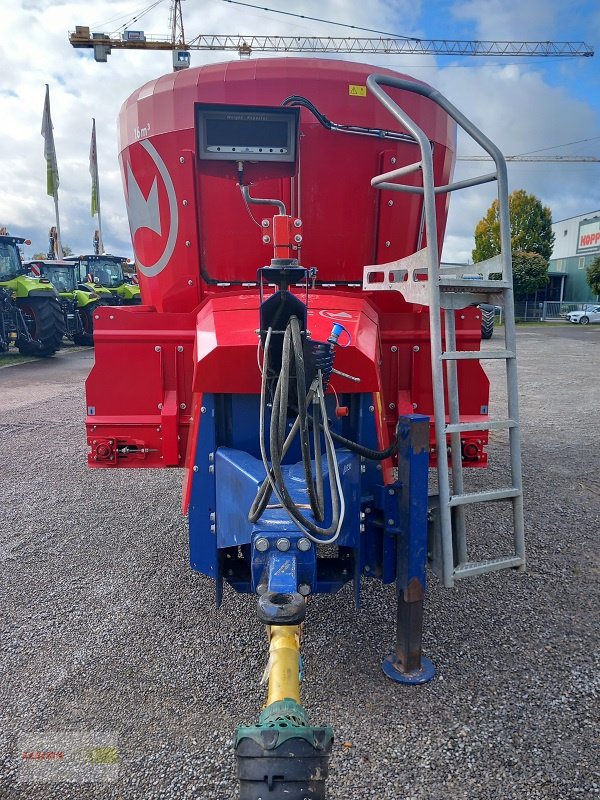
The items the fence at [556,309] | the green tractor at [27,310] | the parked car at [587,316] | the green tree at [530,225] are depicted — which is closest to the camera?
the green tractor at [27,310]

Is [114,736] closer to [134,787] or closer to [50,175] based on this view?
[134,787]

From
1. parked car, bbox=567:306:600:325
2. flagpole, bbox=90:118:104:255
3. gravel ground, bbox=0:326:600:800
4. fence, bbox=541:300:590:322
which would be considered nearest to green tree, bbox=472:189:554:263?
fence, bbox=541:300:590:322

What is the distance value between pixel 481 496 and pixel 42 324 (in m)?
12.3

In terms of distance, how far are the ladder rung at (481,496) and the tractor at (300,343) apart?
0.01 meters

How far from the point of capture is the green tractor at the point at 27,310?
12.6 m

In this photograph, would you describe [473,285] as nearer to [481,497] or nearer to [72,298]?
[481,497]

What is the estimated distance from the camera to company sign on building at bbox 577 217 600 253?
41062 millimetres

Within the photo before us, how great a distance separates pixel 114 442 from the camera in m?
3.12

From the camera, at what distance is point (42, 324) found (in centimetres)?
1277

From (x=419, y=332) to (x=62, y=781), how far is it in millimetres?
2445

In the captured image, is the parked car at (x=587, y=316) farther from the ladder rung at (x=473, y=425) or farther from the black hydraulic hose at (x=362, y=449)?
the black hydraulic hose at (x=362, y=449)

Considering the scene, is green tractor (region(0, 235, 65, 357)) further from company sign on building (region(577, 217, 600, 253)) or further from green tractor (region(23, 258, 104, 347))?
company sign on building (region(577, 217, 600, 253))

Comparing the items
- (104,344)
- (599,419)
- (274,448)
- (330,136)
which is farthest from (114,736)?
(599,419)

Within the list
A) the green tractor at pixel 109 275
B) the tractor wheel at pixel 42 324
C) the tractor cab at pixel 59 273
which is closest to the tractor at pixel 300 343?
the tractor wheel at pixel 42 324
